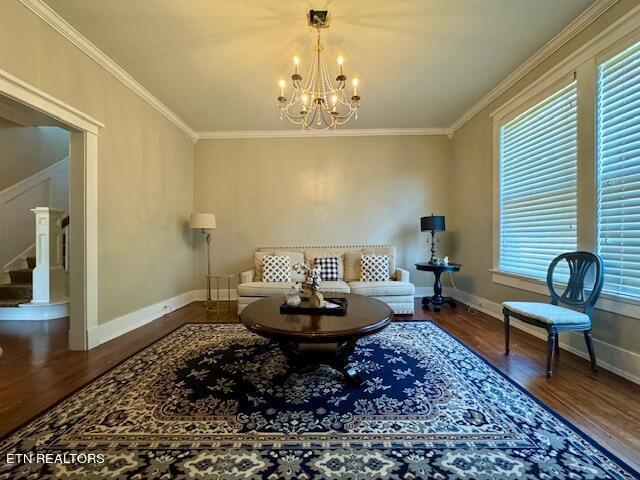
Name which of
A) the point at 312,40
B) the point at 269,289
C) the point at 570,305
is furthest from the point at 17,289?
the point at 570,305

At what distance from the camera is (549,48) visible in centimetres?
283

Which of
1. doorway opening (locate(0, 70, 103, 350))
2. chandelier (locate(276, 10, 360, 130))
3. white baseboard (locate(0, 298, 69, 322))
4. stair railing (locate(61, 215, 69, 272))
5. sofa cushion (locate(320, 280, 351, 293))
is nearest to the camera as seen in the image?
chandelier (locate(276, 10, 360, 130))

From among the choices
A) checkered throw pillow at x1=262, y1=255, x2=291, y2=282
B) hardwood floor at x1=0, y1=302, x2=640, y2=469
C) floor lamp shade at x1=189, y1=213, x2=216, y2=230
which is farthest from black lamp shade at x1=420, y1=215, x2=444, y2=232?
floor lamp shade at x1=189, y1=213, x2=216, y2=230

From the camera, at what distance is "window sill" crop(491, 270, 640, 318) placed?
84.4 inches

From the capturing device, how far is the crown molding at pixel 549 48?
92.5 inches

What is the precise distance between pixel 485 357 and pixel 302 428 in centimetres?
182

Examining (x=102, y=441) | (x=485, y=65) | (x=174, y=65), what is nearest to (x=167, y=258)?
(x=174, y=65)

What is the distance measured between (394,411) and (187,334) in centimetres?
240

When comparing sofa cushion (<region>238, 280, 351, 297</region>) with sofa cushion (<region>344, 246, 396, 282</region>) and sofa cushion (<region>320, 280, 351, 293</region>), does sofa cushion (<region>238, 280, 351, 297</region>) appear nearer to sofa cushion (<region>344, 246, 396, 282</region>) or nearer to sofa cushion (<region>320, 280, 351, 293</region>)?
sofa cushion (<region>320, 280, 351, 293</region>)

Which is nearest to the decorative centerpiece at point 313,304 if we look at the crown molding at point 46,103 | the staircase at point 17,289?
the crown molding at point 46,103

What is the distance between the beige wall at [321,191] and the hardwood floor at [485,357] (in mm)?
1968

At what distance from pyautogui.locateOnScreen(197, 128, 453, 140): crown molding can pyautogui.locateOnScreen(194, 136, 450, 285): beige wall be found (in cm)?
8

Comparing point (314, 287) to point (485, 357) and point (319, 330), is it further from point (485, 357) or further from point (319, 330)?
point (485, 357)

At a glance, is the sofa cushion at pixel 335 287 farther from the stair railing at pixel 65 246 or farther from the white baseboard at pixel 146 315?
the stair railing at pixel 65 246
